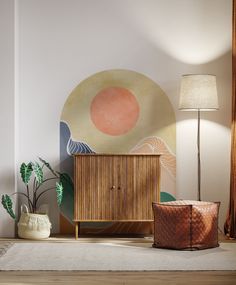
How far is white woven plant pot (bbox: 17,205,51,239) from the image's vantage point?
520cm

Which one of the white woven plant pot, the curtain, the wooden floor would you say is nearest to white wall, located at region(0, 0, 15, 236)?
the white woven plant pot

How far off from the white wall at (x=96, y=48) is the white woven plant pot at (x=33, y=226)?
30 cm

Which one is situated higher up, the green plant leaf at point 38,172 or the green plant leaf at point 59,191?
the green plant leaf at point 38,172

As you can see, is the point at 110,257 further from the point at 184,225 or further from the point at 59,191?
the point at 59,191

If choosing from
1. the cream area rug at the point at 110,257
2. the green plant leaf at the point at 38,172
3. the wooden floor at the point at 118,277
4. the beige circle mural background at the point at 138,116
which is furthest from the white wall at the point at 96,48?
the wooden floor at the point at 118,277

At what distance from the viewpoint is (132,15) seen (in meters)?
5.52

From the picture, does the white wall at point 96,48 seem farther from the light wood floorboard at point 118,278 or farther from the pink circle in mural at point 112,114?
the light wood floorboard at point 118,278

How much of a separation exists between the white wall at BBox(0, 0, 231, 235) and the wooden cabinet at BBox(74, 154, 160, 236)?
0.44 m

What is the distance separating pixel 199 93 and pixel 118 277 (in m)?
1.97

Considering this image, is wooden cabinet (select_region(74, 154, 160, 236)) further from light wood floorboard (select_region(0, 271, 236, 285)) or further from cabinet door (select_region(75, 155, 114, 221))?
light wood floorboard (select_region(0, 271, 236, 285))

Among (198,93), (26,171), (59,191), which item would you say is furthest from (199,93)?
(26,171)

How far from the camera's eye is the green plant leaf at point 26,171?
5.18 meters

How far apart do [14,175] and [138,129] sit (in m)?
1.17

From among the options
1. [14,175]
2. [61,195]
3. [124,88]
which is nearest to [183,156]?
[124,88]
